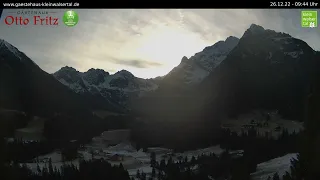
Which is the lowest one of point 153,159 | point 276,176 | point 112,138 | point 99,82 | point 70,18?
point 276,176

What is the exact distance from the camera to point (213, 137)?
870 inches

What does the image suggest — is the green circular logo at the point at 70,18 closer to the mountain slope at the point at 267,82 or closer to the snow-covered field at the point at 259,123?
the mountain slope at the point at 267,82

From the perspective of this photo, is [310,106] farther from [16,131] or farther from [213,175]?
[213,175]

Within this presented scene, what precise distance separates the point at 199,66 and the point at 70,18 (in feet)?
116

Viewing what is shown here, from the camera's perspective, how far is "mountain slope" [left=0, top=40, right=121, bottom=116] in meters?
17.5

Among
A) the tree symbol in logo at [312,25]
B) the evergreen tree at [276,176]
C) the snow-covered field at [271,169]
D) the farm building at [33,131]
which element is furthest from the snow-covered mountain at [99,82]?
the evergreen tree at [276,176]

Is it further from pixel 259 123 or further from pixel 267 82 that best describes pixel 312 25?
pixel 267 82

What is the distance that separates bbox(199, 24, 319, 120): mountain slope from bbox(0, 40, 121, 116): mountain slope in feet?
33.4

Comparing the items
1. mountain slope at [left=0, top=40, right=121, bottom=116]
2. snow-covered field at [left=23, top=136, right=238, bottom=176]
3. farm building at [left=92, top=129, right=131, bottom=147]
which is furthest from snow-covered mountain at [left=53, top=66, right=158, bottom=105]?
snow-covered field at [left=23, top=136, right=238, bottom=176]

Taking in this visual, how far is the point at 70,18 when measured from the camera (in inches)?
361

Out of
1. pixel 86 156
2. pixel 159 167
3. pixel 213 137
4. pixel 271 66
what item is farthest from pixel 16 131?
pixel 271 66

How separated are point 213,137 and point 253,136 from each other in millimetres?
5520

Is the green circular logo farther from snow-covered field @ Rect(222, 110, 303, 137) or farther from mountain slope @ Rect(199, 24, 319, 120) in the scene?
snow-covered field @ Rect(222, 110, 303, 137)

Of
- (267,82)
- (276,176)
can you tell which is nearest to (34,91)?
(267,82)
